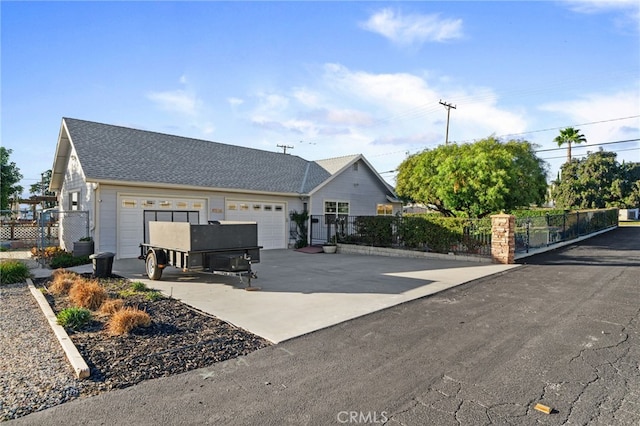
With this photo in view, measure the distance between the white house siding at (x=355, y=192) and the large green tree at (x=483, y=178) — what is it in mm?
2898

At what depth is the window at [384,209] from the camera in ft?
77.2

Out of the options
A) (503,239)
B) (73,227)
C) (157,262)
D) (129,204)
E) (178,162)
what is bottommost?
(157,262)

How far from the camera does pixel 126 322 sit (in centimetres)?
529

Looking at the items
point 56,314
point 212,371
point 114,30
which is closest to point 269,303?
point 212,371

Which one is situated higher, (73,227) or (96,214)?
(96,214)

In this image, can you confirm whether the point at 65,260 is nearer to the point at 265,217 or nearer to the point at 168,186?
the point at 168,186

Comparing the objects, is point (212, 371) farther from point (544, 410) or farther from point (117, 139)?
point (117, 139)

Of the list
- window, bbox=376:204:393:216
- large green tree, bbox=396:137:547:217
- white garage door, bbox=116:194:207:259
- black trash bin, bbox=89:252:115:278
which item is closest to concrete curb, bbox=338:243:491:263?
large green tree, bbox=396:137:547:217

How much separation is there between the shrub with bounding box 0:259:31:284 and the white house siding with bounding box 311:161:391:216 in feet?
40.9

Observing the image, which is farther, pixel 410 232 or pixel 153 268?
pixel 410 232

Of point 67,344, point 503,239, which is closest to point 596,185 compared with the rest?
point 503,239

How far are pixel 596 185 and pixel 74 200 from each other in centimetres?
5010

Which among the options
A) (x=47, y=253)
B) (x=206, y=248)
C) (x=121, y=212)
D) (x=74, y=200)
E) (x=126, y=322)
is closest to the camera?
(x=126, y=322)

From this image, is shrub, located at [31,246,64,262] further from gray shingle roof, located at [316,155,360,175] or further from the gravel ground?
gray shingle roof, located at [316,155,360,175]
